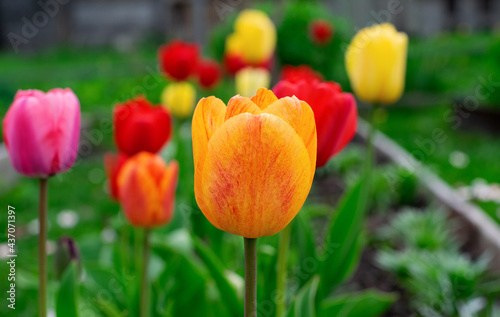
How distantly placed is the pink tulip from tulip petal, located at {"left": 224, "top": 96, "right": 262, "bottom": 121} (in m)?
0.40

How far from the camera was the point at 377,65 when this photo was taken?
1403mm

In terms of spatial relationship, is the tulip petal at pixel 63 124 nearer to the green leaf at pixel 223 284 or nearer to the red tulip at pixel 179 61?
the green leaf at pixel 223 284

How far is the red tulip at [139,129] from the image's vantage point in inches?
52.9

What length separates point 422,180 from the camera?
3225mm

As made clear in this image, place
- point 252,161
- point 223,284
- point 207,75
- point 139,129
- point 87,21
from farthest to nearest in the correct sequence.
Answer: point 87,21, point 207,75, point 139,129, point 223,284, point 252,161

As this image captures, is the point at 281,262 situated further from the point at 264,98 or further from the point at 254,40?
the point at 254,40

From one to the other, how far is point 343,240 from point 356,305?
0.17m

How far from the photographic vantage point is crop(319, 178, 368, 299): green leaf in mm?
1453

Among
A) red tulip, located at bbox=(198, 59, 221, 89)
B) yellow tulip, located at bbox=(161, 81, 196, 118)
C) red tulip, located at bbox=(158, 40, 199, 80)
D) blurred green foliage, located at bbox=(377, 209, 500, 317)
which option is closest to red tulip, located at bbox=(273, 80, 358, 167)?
blurred green foliage, located at bbox=(377, 209, 500, 317)

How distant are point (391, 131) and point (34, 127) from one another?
4.81 meters

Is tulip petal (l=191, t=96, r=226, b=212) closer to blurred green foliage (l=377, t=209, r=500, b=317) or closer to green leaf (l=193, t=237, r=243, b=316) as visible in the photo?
green leaf (l=193, t=237, r=243, b=316)

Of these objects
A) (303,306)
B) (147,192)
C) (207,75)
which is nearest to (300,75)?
(147,192)

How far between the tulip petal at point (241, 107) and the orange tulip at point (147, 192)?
1.85 ft

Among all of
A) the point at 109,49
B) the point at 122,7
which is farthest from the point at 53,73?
the point at 122,7
